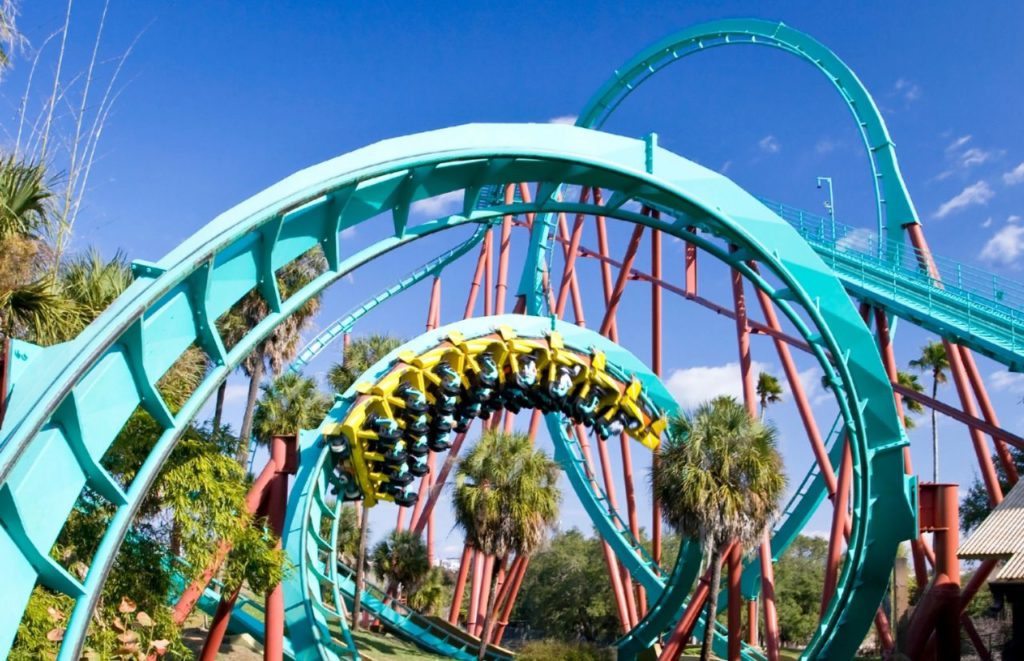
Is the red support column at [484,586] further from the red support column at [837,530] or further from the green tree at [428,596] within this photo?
the red support column at [837,530]

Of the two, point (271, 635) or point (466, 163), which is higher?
point (466, 163)

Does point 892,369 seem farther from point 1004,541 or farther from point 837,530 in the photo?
point 1004,541

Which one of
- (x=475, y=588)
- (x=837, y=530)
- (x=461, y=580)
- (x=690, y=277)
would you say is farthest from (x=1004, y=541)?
(x=461, y=580)

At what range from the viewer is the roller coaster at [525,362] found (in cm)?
514

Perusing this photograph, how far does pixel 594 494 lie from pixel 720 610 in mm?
4435

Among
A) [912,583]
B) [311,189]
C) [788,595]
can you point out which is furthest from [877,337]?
[788,595]

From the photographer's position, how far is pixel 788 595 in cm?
3984

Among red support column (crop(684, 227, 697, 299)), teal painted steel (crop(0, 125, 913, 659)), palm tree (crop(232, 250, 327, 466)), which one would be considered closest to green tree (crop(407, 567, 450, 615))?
palm tree (crop(232, 250, 327, 466))

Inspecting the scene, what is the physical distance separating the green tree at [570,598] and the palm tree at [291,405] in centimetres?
1850

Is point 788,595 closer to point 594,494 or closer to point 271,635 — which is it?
point 594,494

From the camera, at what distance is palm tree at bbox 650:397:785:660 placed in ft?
38.4

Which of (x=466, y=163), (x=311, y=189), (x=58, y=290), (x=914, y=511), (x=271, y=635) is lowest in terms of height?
(x=271, y=635)

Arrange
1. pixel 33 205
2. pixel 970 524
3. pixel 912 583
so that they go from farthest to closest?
1. pixel 912 583
2. pixel 970 524
3. pixel 33 205

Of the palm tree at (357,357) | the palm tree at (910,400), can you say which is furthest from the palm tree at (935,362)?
the palm tree at (357,357)
